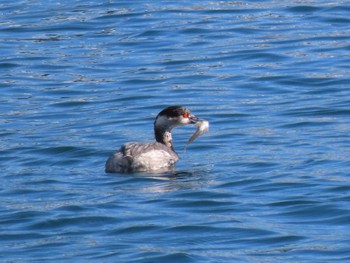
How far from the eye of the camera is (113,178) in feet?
51.7

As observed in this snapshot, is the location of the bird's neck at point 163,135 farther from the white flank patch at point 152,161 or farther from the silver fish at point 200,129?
the white flank patch at point 152,161

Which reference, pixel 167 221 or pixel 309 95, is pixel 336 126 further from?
pixel 167 221

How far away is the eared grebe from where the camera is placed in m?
15.9

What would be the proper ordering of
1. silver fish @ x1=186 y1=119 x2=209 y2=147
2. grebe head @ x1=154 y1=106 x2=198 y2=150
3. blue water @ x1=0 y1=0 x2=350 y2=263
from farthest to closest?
grebe head @ x1=154 y1=106 x2=198 y2=150, silver fish @ x1=186 y1=119 x2=209 y2=147, blue water @ x1=0 y1=0 x2=350 y2=263

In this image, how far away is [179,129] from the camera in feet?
62.7

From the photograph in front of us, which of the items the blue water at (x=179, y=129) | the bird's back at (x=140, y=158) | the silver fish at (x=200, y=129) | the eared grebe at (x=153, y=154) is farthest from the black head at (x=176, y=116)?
the bird's back at (x=140, y=158)

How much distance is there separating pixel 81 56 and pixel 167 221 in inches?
403

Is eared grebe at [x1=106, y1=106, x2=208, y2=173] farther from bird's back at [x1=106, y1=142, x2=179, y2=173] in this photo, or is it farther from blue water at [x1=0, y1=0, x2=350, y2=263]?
blue water at [x1=0, y1=0, x2=350, y2=263]

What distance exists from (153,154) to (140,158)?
0.26 m

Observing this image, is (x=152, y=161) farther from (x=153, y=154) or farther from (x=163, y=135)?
(x=163, y=135)

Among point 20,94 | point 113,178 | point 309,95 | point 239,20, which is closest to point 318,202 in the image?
point 113,178

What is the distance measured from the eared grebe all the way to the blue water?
0.14 meters

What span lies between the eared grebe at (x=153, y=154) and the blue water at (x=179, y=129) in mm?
145

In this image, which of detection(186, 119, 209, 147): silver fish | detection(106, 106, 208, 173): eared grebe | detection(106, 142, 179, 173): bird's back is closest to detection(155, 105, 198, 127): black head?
detection(106, 106, 208, 173): eared grebe
